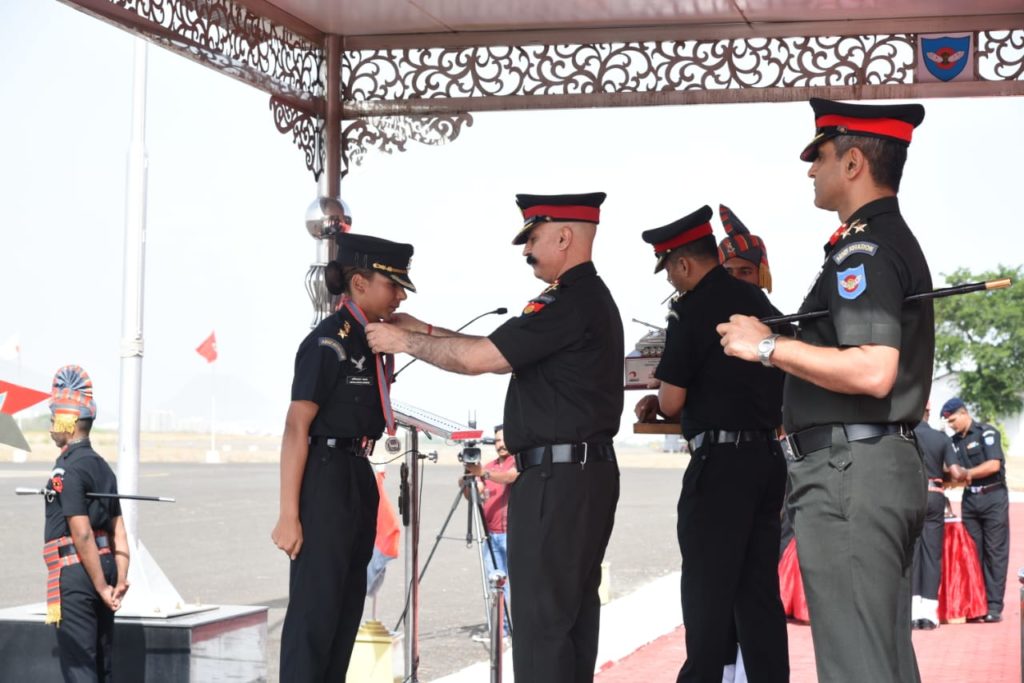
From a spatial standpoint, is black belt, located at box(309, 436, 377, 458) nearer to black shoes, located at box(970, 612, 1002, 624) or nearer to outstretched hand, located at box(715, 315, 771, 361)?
outstretched hand, located at box(715, 315, 771, 361)

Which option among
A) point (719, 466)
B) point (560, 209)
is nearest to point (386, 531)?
point (719, 466)

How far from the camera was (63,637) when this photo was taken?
5.86m

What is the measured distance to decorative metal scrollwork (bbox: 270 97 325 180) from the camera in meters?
6.34

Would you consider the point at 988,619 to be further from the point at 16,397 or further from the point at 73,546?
the point at 16,397

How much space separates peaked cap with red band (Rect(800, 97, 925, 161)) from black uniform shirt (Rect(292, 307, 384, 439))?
1903 mm

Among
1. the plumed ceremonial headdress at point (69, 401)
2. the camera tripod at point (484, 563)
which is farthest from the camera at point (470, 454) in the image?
the plumed ceremonial headdress at point (69, 401)

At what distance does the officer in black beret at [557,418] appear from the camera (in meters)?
4.31

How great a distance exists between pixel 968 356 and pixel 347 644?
71.9m

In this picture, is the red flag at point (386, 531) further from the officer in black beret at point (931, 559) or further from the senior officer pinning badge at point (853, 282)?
the senior officer pinning badge at point (853, 282)

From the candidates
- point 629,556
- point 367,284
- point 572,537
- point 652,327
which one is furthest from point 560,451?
point 629,556

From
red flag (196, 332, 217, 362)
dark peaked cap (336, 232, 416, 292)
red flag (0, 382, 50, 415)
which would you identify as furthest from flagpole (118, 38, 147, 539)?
red flag (196, 332, 217, 362)

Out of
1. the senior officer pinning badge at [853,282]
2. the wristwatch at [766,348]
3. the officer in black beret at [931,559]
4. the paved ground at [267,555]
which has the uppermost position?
the senior officer pinning badge at [853,282]

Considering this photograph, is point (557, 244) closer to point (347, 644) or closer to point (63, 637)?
point (347, 644)

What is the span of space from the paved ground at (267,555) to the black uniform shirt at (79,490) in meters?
3.05
